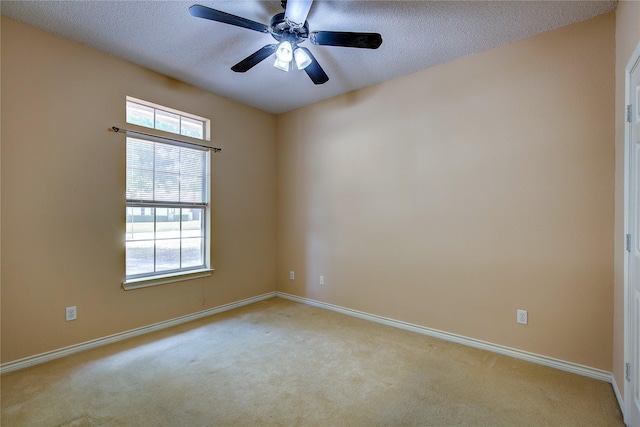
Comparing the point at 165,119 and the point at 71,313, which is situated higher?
the point at 165,119

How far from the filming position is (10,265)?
232cm

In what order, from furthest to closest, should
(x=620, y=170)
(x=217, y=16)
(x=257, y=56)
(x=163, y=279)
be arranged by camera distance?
(x=163, y=279) < (x=257, y=56) < (x=620, y=170) < (x=217, y=16)

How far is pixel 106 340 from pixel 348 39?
3.27 meters

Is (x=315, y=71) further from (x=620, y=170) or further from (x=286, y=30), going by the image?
(x=620, y=170)

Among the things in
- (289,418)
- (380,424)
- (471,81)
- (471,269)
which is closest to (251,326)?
(289,418)

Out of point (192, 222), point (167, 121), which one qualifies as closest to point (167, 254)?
point (192, 222)

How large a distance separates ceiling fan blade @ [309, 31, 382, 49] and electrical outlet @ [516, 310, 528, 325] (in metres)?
2.39

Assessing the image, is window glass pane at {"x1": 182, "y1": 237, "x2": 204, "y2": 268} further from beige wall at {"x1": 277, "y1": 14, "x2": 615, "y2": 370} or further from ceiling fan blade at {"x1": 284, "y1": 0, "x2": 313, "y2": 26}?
ceiling fan blade at {"x1": 284, "y1": 0, "x2": 313, "y2": 26}

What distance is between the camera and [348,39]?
2.04 metres

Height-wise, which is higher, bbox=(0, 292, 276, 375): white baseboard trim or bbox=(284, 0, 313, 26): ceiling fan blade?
bbox=(284, 0, 313, 26): ceiling fan blade

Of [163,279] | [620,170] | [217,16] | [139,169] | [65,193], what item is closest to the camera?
[217,16]

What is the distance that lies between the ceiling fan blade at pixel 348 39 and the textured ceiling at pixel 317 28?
0.27 metres

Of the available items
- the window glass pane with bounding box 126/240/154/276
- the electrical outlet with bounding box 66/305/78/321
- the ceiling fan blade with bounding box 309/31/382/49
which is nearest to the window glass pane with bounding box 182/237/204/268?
the window glass pane with bounding box 126/240/154/276

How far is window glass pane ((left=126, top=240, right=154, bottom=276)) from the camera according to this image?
9.94 ft
